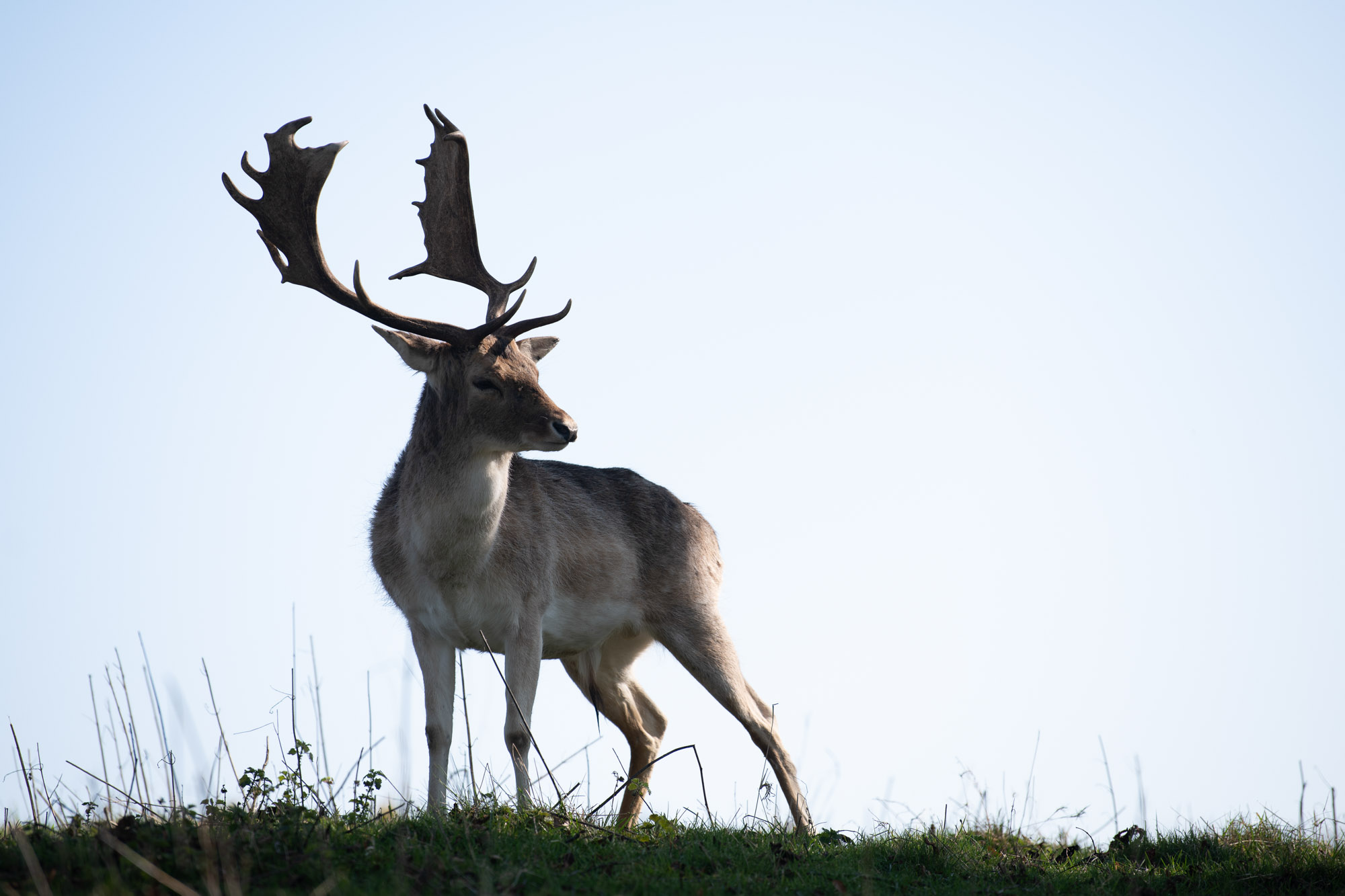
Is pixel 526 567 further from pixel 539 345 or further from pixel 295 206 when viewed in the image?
pixel 295 206

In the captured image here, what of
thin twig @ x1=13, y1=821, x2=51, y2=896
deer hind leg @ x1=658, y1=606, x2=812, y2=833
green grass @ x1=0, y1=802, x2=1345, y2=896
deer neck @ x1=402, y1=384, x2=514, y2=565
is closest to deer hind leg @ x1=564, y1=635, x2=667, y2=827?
deer hind leg @ x1=658, y1=606, x2=812, y2=833

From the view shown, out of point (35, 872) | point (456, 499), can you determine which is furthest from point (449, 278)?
point (35, 872)

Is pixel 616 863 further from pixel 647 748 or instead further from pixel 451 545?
pixel 647 748

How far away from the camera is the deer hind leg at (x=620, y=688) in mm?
8508

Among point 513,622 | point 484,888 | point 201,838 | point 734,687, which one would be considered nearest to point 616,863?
point 484,888

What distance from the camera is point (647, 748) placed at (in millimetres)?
8547

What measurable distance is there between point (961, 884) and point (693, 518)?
4016 millimetres

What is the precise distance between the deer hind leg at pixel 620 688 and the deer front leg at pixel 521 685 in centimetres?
105

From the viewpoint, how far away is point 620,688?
8602mm

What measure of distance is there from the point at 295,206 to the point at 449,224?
1005 millimetres

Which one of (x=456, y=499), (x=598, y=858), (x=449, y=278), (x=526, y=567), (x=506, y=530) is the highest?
(x=449, y=278)

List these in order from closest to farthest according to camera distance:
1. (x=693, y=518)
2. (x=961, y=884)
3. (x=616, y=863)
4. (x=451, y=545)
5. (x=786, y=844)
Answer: (x=616, y=863), (x=961, y=884), (x=786, y=844), (x=451, y=545), (x=693, y=518)

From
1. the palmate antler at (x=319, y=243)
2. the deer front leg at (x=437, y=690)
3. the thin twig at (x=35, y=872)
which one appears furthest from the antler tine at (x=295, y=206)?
the thin twig at (x=35, y=872)

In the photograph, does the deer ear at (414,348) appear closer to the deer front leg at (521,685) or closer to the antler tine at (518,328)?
the antler tine at (518,328)
